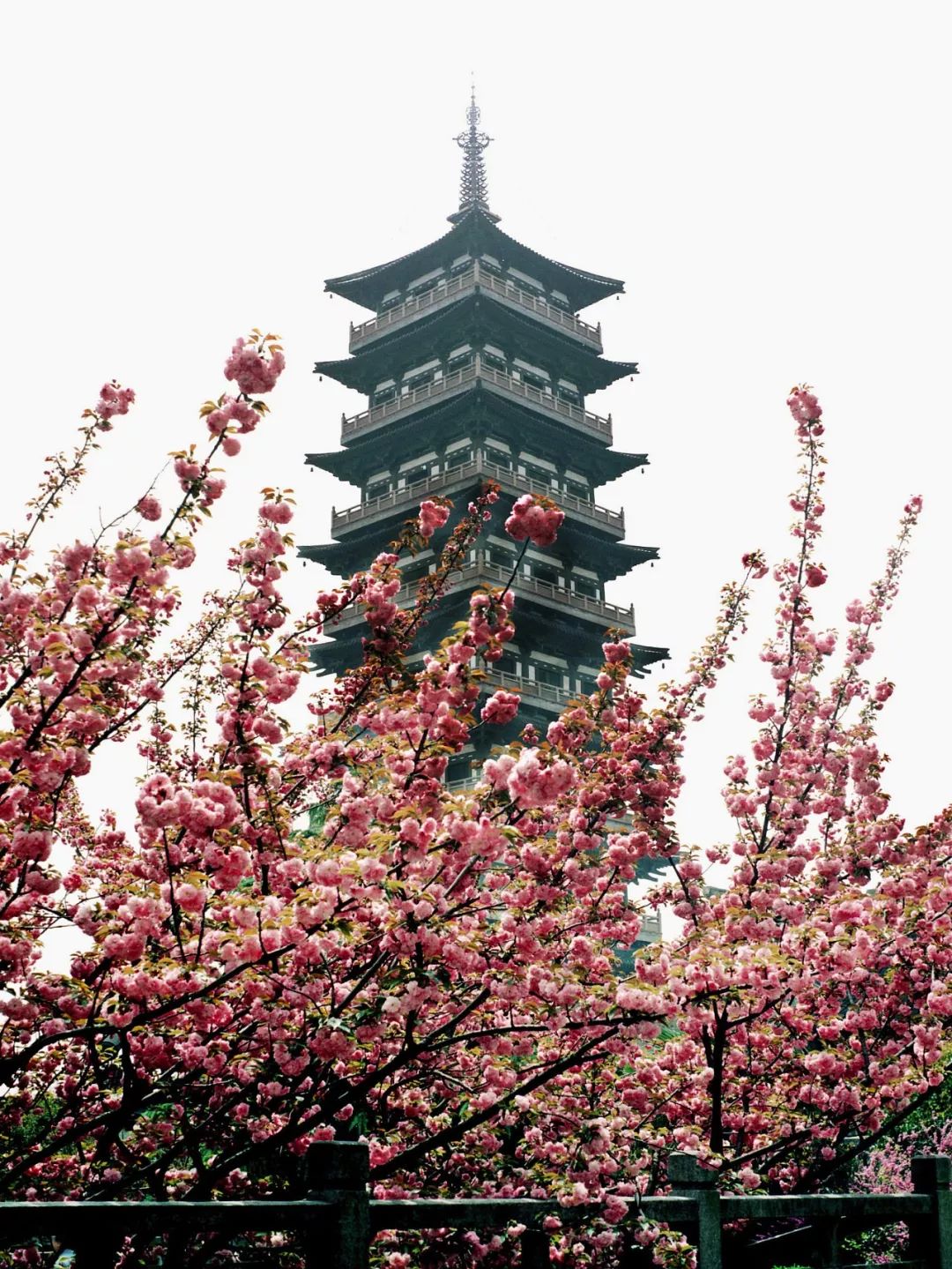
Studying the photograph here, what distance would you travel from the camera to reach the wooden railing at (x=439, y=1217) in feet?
9.79

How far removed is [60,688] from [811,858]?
213 inches

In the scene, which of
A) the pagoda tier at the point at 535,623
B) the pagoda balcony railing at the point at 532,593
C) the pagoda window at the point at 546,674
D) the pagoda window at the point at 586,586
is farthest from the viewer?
the pagoda window at the point at 586,586

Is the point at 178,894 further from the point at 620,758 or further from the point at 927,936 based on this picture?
the point at 927,936

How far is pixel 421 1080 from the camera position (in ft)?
20.1

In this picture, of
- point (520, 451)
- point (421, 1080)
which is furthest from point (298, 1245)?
point (520, 451)

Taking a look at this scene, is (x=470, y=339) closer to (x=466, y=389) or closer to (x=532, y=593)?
(x=466, y=389)

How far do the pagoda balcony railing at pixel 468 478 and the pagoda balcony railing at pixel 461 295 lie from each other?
16.6 feet

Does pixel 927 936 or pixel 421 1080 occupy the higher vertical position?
pixel 927 936

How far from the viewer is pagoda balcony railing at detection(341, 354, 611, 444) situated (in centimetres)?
3388

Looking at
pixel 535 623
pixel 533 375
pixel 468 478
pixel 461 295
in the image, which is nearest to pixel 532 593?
pixel 535 623

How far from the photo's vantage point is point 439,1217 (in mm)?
3807

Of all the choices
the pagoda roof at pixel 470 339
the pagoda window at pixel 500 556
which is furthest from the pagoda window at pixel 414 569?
the pagoda roof at pixel 470 339

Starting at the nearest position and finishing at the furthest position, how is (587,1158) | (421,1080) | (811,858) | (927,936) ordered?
1. (587,1158)
2. (421,1080)
3. (927,936)
4. (811,858)

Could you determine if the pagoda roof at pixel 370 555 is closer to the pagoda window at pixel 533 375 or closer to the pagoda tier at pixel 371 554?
the pagoda tier at pixel 371 554
